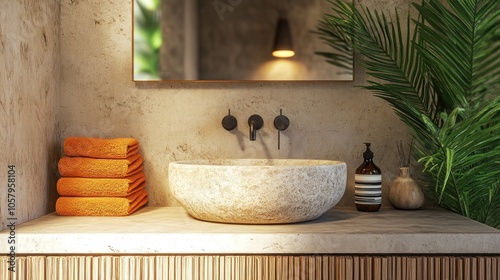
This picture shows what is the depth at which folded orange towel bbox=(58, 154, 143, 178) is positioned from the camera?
1668 mm

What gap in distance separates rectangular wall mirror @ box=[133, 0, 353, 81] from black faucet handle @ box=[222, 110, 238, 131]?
0.47 feet

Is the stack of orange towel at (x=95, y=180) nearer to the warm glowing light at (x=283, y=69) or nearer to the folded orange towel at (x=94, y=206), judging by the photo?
the folded orange towel at (x=94, y=206)

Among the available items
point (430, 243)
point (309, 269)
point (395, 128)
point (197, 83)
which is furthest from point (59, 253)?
point (395, 128)

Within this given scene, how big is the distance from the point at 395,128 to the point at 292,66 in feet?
1.46

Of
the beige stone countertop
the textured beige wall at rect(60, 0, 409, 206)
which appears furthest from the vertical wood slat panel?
the textured beige wall at rect(60, 0, 409, 206)

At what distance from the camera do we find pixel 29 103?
5.31ft

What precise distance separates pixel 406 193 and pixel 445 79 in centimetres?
40

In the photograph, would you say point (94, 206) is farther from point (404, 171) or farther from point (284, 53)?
point (404, 171)

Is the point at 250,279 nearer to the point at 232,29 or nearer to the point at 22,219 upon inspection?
the point at 22,219

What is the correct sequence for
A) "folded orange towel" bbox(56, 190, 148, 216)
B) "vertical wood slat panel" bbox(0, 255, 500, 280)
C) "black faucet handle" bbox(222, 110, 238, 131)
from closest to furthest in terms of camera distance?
1. "vertical wood slat panel" bbox(0, 255, 500, 280)
2. "folded orange towel" bbox(56, 190, 148, 216)
3. "black faucet handle" bbox(222, 110, 238, 131)

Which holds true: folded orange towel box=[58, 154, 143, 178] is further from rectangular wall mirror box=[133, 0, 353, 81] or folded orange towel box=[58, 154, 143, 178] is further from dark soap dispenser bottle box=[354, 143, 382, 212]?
dark soap dispenser bottle box=[354, 143, 382, 212]

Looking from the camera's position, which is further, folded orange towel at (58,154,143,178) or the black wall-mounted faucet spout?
the black wall-mounted faucet spout

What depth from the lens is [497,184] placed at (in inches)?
65.9

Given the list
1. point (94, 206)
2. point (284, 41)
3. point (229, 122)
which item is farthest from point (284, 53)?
point (94, 206)
